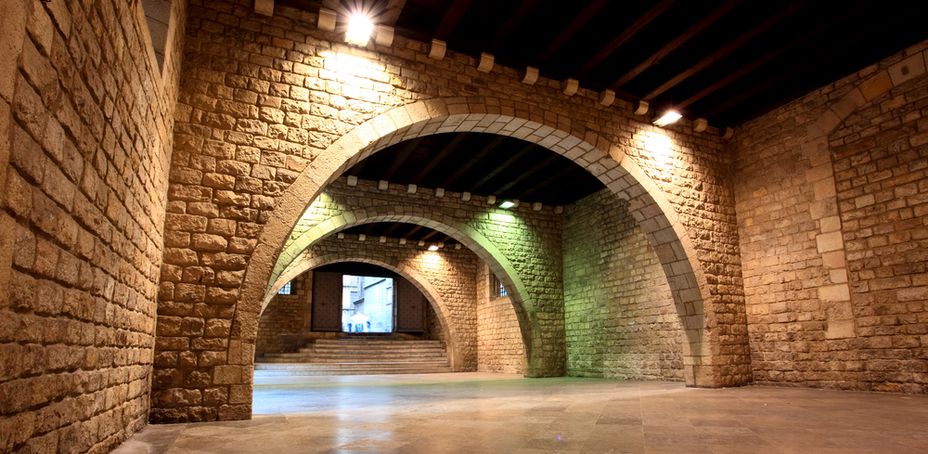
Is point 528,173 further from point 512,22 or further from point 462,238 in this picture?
point 512,22

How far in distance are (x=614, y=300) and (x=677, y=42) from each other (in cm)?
567

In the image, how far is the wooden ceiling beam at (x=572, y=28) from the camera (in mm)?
5227

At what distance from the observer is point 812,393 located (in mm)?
6102

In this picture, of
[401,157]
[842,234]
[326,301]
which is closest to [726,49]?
[842,234]

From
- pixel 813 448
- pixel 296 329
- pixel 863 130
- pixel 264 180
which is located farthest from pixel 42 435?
pixel 296 329

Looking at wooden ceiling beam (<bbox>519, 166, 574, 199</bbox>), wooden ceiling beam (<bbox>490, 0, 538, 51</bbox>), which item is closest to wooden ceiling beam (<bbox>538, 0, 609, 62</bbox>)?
wooden ceiling beam (<bbox>490, 0, 538, 51</bbox>)

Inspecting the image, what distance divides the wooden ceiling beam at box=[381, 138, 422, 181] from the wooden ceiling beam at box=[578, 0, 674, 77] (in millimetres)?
2804

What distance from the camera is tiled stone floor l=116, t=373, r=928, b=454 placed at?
10.3 feet

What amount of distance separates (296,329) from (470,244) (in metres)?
9.10

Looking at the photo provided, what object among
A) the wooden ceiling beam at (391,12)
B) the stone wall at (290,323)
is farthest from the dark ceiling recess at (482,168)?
the stone wall at (290,323)

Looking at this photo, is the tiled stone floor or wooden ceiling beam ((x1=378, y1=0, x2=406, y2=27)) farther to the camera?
wooden ceiling beam ((x1=378, y1=0, x2=406, y2=27))

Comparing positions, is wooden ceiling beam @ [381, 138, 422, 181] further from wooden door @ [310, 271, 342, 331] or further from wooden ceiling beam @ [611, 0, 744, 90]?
wooden door @ [310, 271, 342, 331]

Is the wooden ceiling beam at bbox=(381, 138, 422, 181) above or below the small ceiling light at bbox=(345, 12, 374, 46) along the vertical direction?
A: below

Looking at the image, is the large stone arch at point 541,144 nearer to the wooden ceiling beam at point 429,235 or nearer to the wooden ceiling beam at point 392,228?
the wooden ceiling beam at point 392,228
